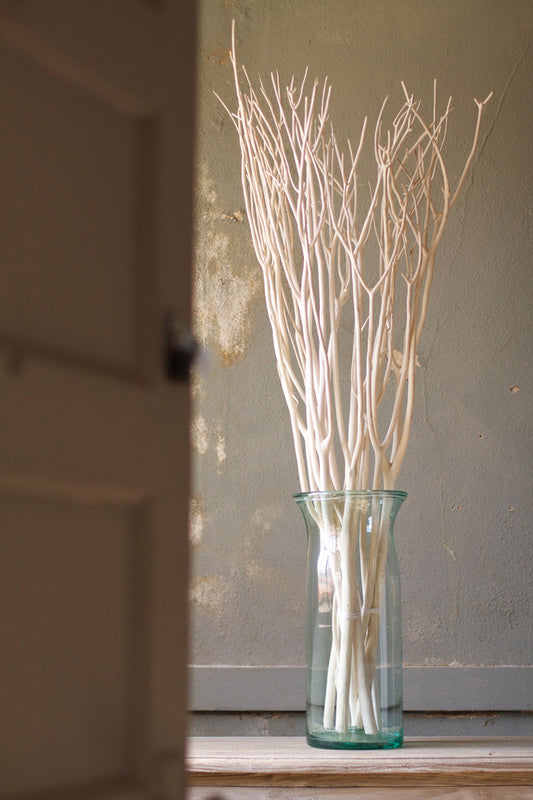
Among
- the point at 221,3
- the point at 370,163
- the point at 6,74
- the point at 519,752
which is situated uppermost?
the point at 221,3

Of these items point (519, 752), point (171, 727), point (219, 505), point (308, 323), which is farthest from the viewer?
point (219, 505)

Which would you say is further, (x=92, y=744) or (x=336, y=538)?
(x=336, y=538)

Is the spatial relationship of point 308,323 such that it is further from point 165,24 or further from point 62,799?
point 62,799

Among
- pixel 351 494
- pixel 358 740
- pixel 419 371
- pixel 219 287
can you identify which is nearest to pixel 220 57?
pixel 219 287

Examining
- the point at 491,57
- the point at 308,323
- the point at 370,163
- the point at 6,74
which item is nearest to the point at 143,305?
the point at 6,74

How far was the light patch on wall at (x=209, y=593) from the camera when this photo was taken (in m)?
1.81

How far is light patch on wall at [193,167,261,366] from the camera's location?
6.30 ft

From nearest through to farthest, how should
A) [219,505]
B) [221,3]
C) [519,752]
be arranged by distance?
[519,752]
[219,505]
[221,3]

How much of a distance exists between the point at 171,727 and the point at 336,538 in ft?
1.80

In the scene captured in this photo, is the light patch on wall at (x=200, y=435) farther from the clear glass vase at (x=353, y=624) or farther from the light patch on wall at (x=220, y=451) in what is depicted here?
the clear glass vase at (x=353, y=624)

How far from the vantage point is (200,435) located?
1893 mm

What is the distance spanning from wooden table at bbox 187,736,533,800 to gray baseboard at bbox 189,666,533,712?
18.7 inches

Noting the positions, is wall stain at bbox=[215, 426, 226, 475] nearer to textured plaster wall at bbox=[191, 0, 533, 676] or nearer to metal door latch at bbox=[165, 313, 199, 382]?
textured plaster wall at bbox=[191, 0, 533, 676]

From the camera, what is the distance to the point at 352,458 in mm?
1406
